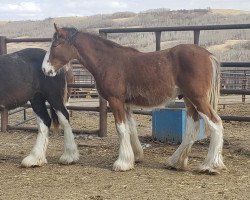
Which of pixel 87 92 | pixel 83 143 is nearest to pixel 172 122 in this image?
pixel 83 143

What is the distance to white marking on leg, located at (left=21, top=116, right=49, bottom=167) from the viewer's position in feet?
20.1

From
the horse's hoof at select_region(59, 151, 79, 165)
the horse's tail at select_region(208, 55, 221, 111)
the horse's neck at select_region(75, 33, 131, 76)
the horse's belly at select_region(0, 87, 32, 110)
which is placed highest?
the horse's neck at select_region(75, 33, 131, 76)

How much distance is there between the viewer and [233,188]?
496 cm

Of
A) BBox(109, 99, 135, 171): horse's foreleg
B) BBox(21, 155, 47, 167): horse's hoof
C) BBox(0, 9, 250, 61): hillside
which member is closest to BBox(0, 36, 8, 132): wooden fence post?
BBox(21, 155, 47, 167): horse's hoof

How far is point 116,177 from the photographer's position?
5.52 metres

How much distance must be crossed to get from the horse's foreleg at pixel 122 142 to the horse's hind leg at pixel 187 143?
0.51 meters

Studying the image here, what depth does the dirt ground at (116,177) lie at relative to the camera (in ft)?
15.8

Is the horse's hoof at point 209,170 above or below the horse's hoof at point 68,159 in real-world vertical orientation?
above

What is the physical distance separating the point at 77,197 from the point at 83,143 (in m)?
3.11

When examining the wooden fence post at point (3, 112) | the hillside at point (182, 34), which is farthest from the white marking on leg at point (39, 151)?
the hillside at point (182, 34)

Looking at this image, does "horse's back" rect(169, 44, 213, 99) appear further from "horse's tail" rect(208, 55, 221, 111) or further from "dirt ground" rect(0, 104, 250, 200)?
"dirt ground" rect(0, 104, 250, 200)

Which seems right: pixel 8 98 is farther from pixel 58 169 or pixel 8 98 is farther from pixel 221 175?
pixel 221 175

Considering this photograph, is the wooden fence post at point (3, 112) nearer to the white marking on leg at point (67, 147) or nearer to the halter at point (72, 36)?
the white marking on leg at point (67, 147)

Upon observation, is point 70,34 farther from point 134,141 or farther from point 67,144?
point 134,141
